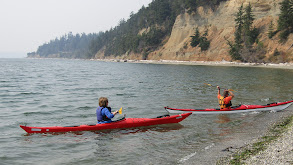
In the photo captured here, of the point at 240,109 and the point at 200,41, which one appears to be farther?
the point at 200,41

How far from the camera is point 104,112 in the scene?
9.39 meters

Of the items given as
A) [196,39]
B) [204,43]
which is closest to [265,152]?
[204,43]

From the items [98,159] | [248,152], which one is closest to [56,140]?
[98,159]

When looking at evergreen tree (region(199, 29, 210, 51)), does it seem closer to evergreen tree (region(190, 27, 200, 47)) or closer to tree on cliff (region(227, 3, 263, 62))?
evergreen tree (region(190, 27, 200, 47))

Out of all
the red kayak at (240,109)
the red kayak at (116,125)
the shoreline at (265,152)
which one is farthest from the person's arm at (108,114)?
the shoreline at (265,152)

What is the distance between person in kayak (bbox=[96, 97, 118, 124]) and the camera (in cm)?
915

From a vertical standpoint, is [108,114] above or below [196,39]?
below

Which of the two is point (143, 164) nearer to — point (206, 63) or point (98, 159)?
point (98, 159)

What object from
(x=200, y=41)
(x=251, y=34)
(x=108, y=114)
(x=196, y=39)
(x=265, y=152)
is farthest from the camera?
(x=196, y=39)

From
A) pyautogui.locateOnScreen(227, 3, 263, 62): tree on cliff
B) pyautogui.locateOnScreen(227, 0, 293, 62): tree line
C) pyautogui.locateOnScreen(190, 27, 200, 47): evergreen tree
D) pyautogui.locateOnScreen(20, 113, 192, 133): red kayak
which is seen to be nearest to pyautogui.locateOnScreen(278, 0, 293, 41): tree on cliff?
pyautogui.locateOnScreen(227, 0, 293, 62): tree line

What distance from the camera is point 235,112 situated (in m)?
12.1

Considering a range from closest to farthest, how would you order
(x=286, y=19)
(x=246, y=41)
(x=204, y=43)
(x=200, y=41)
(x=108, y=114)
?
(x=108, y=114) < (x=286, y=19) < (x=246, y=41) < (x=204, y=43) < (x=200, y=41)

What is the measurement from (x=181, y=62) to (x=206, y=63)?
10564 millimetres

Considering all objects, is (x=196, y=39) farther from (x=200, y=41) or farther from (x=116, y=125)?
(x=116, y=125)
